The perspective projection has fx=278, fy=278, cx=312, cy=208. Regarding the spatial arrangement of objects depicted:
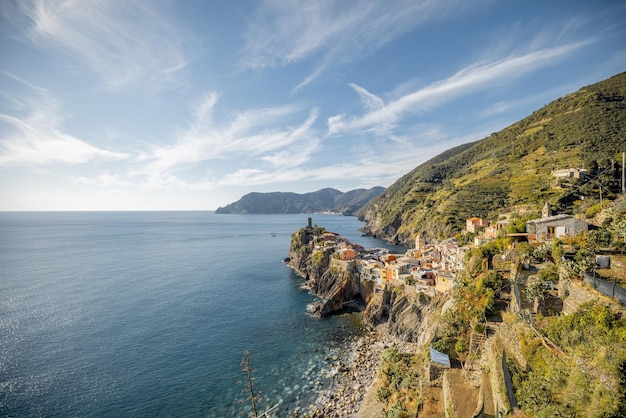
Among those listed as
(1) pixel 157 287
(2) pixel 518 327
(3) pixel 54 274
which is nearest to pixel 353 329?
(2) pixel 518 327

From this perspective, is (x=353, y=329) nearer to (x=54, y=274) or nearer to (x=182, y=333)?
(x=182, y=333)

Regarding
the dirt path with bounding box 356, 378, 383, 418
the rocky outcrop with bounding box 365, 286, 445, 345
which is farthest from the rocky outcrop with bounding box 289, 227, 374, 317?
the dirt path with bounding box 356, 378, 383, 418

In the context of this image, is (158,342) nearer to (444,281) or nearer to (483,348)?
(483,348)

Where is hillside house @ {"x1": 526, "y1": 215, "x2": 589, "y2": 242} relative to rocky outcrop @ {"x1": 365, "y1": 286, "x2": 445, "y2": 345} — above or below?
above

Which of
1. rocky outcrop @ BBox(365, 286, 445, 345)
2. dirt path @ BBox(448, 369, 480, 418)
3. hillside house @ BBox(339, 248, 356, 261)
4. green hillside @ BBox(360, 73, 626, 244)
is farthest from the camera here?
hillside house @ BBox(339, 248, 356, 261)

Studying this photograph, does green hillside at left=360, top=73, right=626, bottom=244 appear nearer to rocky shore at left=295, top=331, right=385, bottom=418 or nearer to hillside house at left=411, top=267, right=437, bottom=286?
hillside house at left=411, top=267, right=437, bottom=286

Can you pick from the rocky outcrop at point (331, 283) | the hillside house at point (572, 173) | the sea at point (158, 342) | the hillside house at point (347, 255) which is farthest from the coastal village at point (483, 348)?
the hillside house at point (572, 173)

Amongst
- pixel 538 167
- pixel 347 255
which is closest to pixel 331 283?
pixel 347 255
